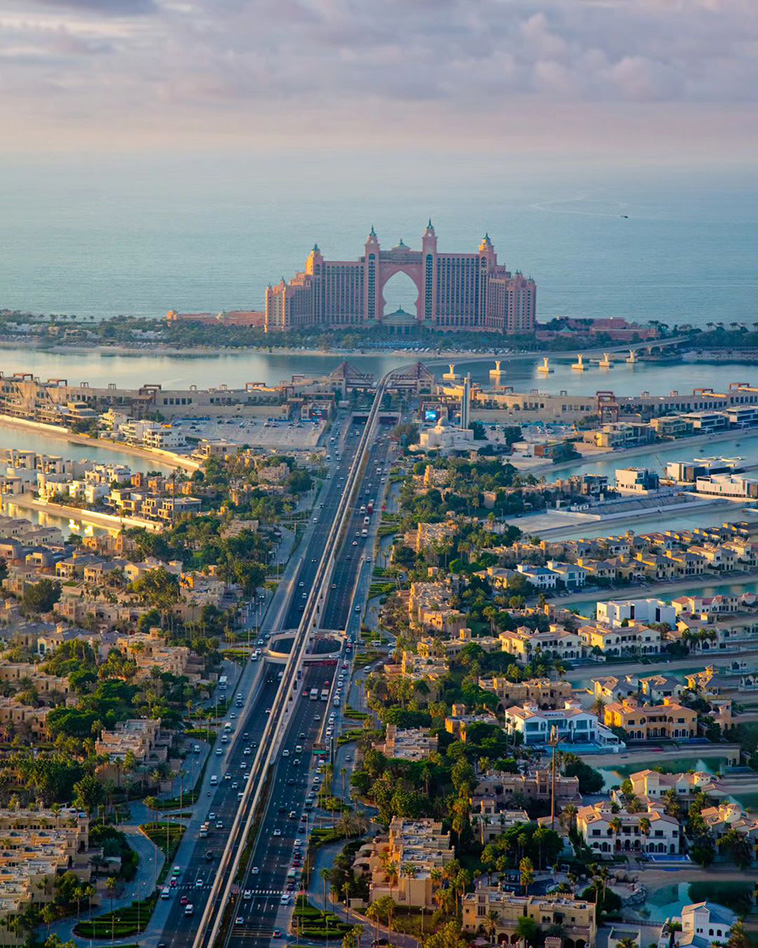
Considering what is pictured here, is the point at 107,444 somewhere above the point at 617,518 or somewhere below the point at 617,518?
above

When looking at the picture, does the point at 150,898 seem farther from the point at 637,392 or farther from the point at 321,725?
the point at 637,392

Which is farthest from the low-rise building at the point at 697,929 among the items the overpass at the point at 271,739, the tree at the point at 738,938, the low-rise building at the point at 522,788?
the overpass at the point at 271,739

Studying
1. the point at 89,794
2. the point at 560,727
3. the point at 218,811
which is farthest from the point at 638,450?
the point at 89,794

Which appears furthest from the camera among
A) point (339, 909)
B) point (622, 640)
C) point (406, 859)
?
point (622, 640)

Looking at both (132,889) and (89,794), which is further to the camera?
(89,794)

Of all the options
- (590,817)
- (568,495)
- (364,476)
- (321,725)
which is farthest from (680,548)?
(590,817)

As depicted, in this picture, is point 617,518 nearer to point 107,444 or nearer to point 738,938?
point 107,444

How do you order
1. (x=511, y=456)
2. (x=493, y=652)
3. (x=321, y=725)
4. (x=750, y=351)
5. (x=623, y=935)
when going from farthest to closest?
(x=750, y=351)
(x=511, y=456)
(x=493, y=652)
(x=321, y=725)
(x=623, y=935)
